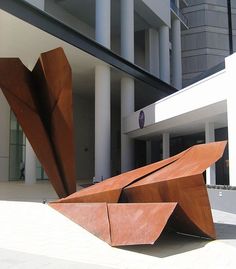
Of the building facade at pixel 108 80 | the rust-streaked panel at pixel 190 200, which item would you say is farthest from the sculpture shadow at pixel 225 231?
the building facade at pixel 108 80

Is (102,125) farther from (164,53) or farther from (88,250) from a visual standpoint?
(88,250)

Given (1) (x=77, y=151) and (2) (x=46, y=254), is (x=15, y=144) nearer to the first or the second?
(1) (x=77, y=151)

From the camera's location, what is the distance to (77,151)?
113ft

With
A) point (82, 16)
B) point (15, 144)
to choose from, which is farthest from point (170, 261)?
point (82, 16)

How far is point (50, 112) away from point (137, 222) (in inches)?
293

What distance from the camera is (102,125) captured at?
24.9 m

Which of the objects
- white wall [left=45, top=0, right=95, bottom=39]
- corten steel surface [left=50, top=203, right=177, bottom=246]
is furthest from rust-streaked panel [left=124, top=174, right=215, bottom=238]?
white wall [left=45, top=0, right=95, bottom=39]

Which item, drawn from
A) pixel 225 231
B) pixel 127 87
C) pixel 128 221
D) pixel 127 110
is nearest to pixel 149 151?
pixel 127 110

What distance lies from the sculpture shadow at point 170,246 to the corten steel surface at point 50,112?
236 inches

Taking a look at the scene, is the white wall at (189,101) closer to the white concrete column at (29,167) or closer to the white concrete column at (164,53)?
the white concrete column at (29,167)

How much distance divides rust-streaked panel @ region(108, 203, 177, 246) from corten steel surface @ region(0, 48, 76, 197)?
6.09 metres

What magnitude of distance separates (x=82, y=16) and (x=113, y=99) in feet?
26.9

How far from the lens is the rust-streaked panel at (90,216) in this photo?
7172mm

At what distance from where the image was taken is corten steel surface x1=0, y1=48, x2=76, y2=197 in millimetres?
12961
